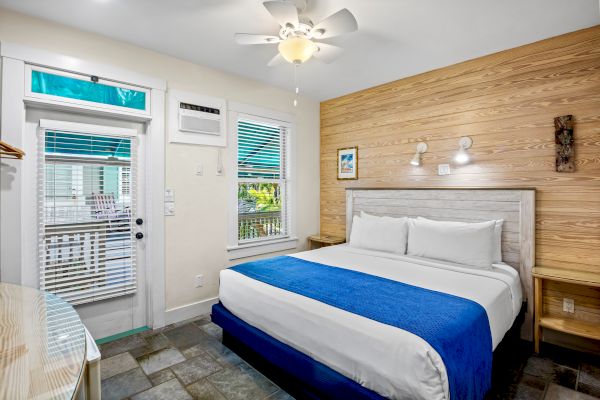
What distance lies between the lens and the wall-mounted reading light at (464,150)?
3151mm

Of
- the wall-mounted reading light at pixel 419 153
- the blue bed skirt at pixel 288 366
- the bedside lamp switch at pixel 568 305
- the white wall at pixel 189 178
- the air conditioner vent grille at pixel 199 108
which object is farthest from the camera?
the wall-mounted reading light at pixel 419 153

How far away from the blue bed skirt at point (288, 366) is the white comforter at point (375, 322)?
0.04m

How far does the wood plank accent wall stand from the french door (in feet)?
9.02

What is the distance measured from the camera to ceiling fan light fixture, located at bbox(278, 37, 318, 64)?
231 centimetres

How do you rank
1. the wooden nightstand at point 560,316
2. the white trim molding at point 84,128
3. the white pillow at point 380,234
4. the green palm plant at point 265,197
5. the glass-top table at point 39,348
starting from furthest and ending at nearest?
1. the green palm plant at point 265,197
2. the white pillow at point 380,234
3. the white trim molding at point 84,128
4. the wooden nightstand at point 560,316
5. the glass-top table at point 39,348

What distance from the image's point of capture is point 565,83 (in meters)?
2.65

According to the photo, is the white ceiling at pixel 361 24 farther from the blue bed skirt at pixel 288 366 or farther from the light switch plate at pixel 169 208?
the blue bed skirt at pixel 288 366

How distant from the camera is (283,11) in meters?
2.02

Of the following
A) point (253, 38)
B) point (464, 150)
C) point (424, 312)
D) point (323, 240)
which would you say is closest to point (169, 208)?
point (253, 38)

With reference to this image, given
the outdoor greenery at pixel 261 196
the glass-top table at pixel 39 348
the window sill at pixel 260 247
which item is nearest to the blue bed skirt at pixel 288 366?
the window sill at pixel 260 247

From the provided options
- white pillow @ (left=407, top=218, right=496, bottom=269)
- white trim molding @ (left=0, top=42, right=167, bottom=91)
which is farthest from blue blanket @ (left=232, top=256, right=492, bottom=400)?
white trim molding @ (left=0, top=42, right=167, bottom=91)

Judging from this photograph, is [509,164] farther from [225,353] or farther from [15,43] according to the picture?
[15,43]

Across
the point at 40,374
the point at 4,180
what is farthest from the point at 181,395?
the point at 4,180

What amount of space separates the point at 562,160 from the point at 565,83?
2.14ft
